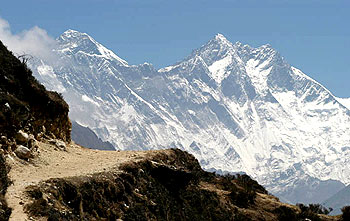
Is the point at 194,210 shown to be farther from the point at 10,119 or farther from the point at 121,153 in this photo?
the point at 10,119

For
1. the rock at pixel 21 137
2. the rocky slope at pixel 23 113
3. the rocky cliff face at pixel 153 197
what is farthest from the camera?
the rock at pixel 21 137

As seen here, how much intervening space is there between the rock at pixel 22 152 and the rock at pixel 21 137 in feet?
1.74

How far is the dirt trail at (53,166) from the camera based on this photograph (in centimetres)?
2202

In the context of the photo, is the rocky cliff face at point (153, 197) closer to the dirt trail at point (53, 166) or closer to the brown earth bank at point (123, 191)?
the brown earth bank at point (123, 191)

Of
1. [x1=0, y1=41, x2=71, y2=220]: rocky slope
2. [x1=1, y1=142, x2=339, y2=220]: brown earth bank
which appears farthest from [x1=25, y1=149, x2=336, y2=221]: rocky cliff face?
[x1=0, y1=41, x2=71, y2=220]: rocky slope

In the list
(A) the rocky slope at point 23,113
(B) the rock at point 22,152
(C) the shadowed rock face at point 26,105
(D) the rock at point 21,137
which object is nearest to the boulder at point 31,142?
(A) the rocky slope at point 23,113

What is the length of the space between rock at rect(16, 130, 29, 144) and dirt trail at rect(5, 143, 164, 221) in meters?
1.29

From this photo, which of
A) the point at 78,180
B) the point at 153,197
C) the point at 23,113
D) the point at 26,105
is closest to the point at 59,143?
the point at 26,105

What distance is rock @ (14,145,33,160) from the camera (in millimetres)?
28562

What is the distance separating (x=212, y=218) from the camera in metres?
37.9

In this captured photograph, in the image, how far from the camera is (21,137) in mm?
29594

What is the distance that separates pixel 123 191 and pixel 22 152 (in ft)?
19.6

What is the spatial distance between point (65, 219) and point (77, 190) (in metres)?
3.85

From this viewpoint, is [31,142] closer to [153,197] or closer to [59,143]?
[59,143]
